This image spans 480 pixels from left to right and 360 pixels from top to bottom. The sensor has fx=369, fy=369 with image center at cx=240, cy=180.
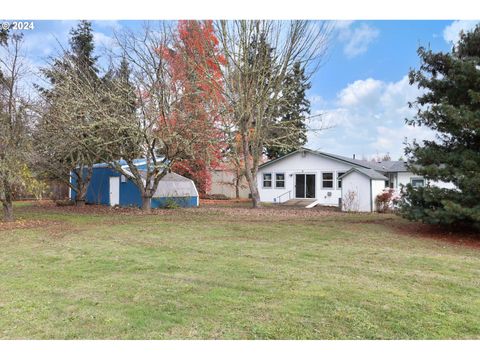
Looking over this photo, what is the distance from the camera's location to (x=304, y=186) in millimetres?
22406

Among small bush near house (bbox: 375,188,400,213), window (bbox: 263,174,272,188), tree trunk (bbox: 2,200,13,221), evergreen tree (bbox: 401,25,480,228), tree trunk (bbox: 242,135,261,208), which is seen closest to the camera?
evergreen tree (bbox: 401,25,480,228)

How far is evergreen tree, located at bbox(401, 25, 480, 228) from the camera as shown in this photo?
8.38 meters

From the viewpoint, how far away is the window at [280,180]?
23047mm

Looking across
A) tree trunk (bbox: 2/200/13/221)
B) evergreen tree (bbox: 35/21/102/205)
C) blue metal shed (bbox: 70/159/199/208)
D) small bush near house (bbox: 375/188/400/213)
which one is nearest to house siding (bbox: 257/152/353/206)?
small bush near house (bbox: 375/188/400/213)

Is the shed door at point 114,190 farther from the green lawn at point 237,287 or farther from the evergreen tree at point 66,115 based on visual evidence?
the green lawn at point 237,287

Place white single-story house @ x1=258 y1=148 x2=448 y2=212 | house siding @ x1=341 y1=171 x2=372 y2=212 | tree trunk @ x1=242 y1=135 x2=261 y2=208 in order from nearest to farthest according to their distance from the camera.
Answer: house siding @ x1=341 y1=171 x2=372 y2=212, tree trunk @ x1=242 y1=135 x2=261 y2=208, white single-story house @ x1=258 y1=148 x2=448 y2=212

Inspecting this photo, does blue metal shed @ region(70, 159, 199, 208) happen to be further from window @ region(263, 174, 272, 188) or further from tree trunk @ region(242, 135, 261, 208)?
window @ region(263, 174, 272, 188)

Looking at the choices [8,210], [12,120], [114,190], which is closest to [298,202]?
[114,190]

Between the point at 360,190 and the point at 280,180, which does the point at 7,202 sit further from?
the point at 280,180

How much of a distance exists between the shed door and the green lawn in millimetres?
10454

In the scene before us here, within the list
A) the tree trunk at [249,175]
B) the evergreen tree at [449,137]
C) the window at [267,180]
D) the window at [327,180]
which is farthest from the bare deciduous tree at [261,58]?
the evergreen tree at [449,137]

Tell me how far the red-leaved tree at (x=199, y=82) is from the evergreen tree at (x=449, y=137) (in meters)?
7.28

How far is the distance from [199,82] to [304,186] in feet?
32.6

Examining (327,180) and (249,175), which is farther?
(327,180)
